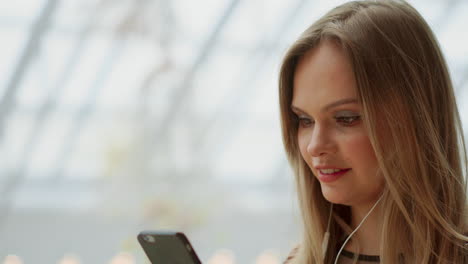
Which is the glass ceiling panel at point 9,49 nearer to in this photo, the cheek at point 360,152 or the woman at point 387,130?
the woman at point 387,130

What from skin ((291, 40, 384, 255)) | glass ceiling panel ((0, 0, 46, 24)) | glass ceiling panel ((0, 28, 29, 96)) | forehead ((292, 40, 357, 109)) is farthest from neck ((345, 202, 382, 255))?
glass ceiling panel ((0, 28, 29, 96))

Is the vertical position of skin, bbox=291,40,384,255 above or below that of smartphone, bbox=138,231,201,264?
above

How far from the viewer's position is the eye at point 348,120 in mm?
1865

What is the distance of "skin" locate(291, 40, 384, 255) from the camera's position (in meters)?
1.86

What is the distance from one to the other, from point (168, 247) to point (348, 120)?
2.09 feet

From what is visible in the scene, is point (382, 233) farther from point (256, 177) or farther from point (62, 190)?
point (256, 177)

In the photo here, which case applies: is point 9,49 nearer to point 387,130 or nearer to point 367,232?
point 367,232

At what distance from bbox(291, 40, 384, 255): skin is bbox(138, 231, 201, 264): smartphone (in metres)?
0.45

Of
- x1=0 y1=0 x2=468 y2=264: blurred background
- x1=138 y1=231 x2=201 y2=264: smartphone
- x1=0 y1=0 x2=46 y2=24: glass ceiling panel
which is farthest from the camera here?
x1=0 y1=0 x2=468 y2=264: blurred background

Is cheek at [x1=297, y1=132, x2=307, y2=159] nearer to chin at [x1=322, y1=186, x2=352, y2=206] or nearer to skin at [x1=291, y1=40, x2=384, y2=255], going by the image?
skin at [x1=291, y1=40, x2=384, y2=255]

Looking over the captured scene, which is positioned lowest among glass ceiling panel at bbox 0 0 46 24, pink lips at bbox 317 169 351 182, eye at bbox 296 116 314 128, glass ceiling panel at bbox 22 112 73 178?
glass ceiling panel at bbox 22 112 73 178

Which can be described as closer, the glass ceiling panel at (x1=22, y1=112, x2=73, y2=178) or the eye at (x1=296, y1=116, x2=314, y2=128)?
the eye at (x1=296, y1=116, x2=314, y2=128)

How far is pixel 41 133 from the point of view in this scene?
8.61 m

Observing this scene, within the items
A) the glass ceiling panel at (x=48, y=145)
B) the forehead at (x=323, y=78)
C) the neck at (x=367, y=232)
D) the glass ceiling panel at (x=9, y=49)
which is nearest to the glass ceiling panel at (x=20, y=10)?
the glass ceiling panel at (x=9, y=49)
